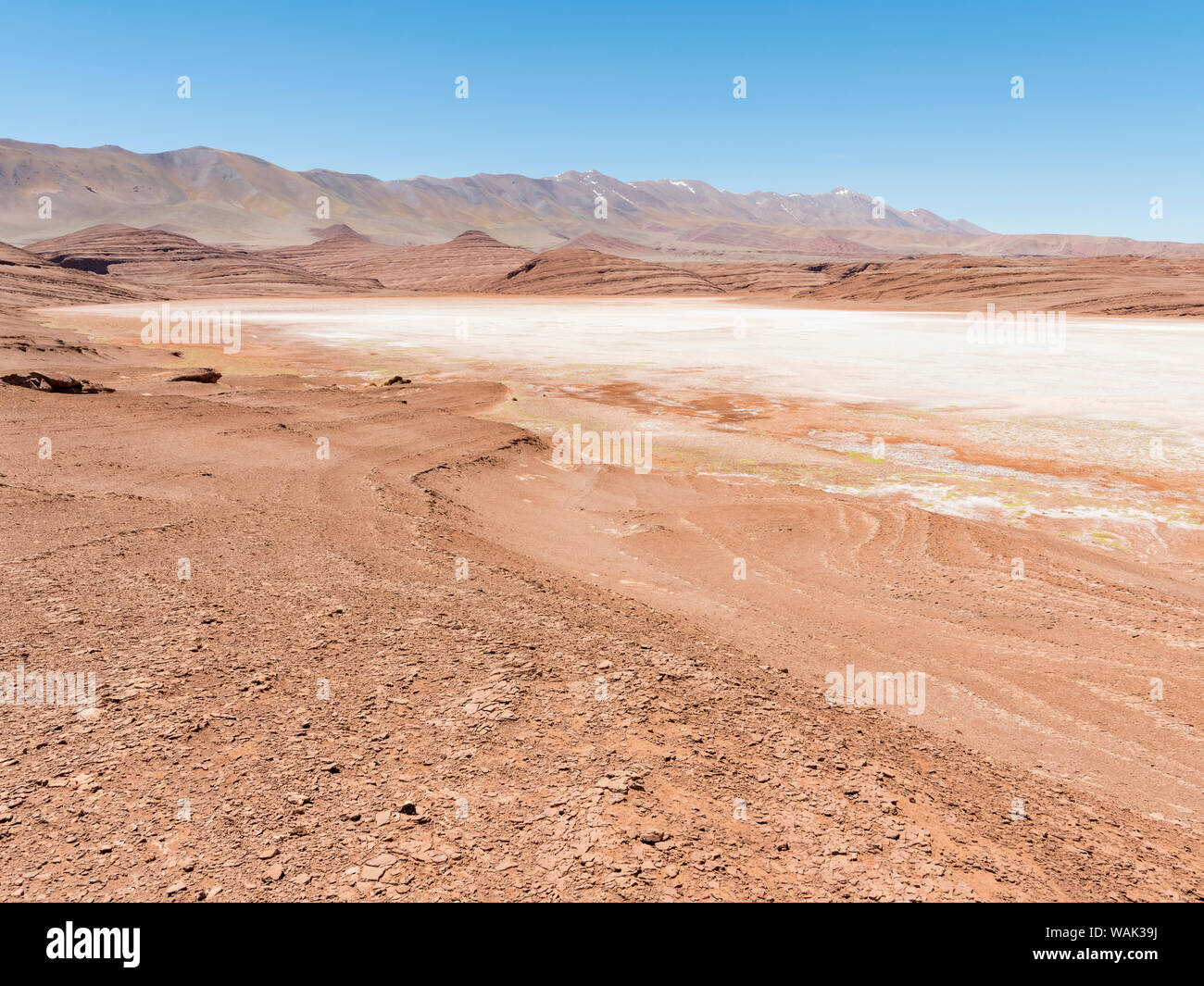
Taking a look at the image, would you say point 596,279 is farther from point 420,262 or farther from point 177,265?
point 177,265

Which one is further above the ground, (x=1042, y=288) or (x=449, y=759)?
Answer: (x=1042, y=288)

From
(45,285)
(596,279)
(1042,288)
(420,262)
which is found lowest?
(1042,288)

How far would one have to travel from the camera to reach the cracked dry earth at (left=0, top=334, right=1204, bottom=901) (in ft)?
8.79

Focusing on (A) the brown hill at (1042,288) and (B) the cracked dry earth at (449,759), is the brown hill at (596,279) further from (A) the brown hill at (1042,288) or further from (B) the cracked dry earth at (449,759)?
(B) the cracked dry earth at (449,759)

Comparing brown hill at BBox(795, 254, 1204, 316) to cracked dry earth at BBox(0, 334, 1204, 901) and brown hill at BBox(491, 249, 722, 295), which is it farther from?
cracked dry earth at BBox(0, 334, 1204, 901)

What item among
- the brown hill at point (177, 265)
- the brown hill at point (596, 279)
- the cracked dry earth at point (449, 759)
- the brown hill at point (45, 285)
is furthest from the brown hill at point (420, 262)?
the cracked dry earth at point (449, 759)

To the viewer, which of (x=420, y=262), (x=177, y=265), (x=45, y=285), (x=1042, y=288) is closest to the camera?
(x=1042, y=288)

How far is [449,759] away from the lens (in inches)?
128

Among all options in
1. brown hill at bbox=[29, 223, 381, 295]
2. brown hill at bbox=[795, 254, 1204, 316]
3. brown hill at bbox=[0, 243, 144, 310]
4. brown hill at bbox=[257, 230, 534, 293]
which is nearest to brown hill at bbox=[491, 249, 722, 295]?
brown hill at bbox=[257, 230, 534, 293]

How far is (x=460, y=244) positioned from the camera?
11362 cm

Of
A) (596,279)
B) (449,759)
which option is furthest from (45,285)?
(449,759)
